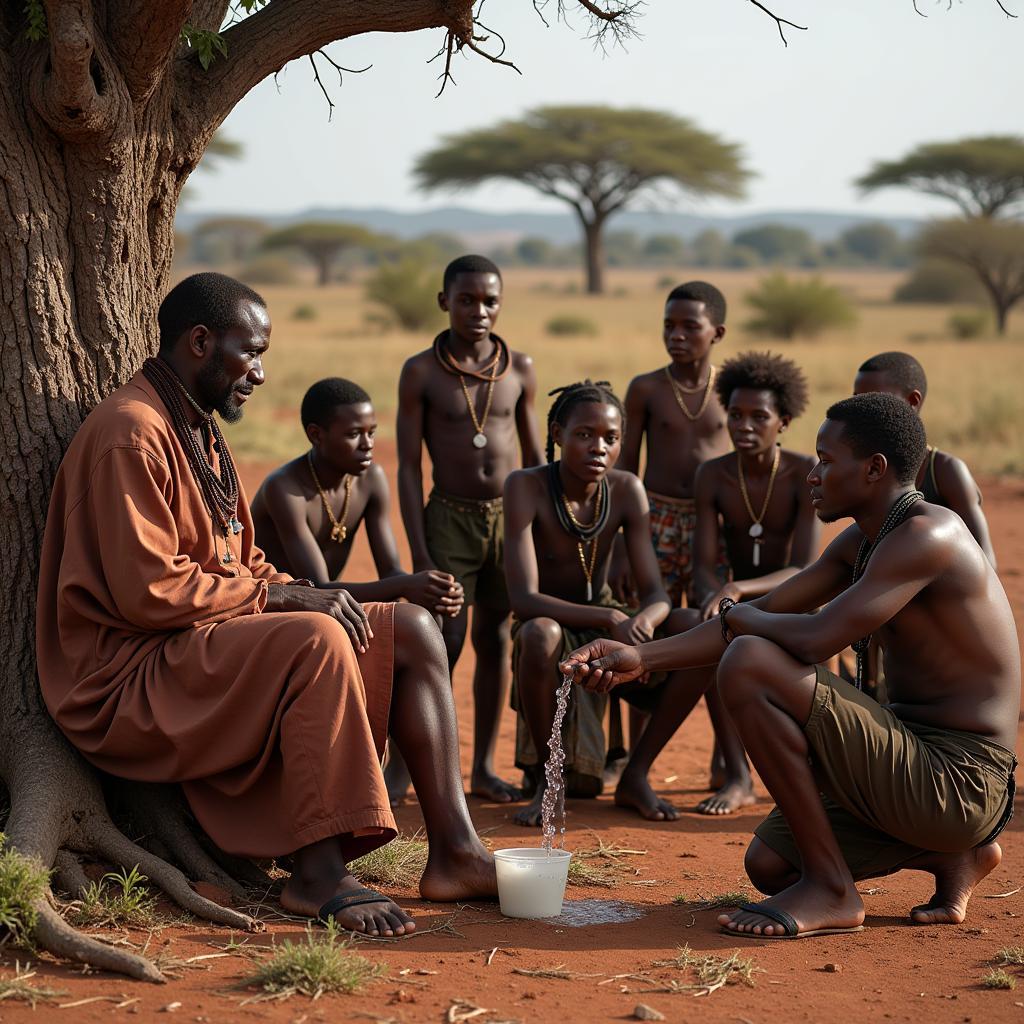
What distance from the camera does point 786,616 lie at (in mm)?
3842

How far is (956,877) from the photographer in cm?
403

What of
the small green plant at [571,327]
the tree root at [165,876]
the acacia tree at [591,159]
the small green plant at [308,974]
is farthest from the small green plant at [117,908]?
the acacia tree at [591,159]

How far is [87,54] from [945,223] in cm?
3209

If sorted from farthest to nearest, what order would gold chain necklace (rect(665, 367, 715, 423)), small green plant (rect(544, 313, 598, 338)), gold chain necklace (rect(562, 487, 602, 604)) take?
small green plant (rect(544, 313, 598, 338))
gold chain necklace (rect(665, 367, 715, 423))
gold chain necklace (rect(562, 487, 602, 604))

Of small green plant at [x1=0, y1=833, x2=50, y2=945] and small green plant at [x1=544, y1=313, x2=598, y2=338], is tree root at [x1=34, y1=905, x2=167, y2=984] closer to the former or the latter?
small green plant at [x1=0, y1=833, x2=50, y2=945]

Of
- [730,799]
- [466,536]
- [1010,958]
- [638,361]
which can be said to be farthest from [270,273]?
[1010,958]

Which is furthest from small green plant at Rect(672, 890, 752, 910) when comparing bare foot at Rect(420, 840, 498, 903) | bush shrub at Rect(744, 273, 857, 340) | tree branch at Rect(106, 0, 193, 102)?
bush shrub at Rect(744, 273, 857, 340)

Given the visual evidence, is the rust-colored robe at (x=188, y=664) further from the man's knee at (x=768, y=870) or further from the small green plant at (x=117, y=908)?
the man's knee at (x=768, y=870)

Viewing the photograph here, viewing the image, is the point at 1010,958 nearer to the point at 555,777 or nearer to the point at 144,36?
the point at 555,777

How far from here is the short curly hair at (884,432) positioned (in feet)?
12.8

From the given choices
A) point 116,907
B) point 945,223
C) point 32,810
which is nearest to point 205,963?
point 116,907

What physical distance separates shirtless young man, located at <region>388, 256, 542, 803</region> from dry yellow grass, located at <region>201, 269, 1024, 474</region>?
797 centimetres

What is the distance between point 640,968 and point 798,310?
1013 inches

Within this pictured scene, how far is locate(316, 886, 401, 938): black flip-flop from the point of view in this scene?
3734 mm
